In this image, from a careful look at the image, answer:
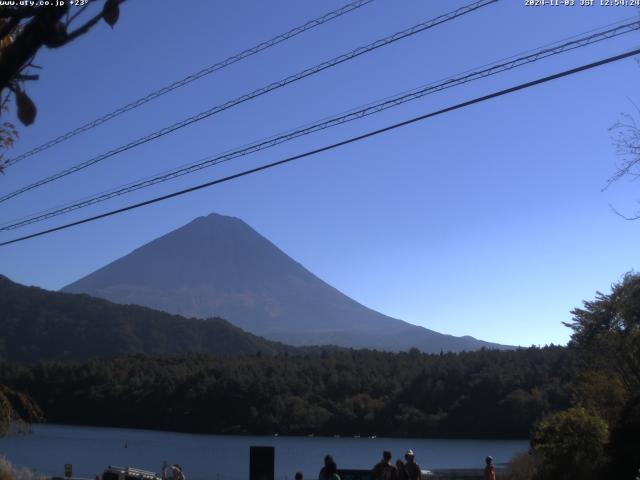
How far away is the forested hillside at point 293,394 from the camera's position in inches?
3824

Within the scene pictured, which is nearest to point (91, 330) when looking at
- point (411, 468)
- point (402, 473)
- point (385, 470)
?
point (411, 468)

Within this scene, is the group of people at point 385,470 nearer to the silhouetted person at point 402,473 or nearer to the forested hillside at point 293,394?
the silhouetted person at point 402,473

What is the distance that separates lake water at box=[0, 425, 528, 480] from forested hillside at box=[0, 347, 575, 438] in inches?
113

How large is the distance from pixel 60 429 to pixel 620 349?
87.6 meters

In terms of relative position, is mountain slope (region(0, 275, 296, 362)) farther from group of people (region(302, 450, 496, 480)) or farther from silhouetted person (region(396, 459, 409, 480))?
silhouetted person (region(396, 459, 409, 480))

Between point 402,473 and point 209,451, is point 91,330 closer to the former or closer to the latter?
point 209,451

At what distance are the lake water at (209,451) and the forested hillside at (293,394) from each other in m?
2.86

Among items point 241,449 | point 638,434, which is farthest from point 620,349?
point 241,449

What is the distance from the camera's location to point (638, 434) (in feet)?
47.8

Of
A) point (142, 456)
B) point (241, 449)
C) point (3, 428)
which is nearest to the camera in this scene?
point (3, 428)

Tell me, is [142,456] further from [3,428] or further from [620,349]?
[3,428]

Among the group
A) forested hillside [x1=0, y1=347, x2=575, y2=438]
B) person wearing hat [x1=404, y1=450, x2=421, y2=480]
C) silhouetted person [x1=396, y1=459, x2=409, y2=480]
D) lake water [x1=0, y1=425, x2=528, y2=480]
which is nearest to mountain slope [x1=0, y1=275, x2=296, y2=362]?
forested hillside [x1=0, y1=347, x2=575, y2=438]

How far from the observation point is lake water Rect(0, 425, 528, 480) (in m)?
67.5

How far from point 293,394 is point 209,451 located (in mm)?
32971
